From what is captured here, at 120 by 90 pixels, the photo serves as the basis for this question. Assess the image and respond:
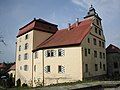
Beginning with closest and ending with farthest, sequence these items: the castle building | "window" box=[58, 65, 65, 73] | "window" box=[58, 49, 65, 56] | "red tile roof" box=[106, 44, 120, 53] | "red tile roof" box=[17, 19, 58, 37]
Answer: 1. the castle building
2. "window" box=[58, 65, 65, 73]
3. "window" box=[58, 49, 65, 56]
4. "red tile roof" box=[17, 19, 58, 37]
5. "red tile roof" box=[106, 44, 120, 53]

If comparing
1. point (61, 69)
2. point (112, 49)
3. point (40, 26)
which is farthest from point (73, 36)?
point (112, 49)

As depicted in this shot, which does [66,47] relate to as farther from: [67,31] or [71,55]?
[67,31]

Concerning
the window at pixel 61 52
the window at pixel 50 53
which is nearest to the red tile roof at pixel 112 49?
the window at pixel 61 52

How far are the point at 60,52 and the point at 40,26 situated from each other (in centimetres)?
1016

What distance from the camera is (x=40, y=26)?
39.6 m

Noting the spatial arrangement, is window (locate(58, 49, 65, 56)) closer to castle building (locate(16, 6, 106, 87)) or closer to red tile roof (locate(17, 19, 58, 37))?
castle building (locate(16, 6, 106, 87))

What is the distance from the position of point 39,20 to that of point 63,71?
14211 millimetres

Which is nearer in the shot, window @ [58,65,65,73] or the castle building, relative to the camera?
the castle building

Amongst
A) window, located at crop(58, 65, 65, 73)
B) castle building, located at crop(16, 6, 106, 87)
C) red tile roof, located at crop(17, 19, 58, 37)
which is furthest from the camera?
red tile roof, located at crop(17, 19, 58, 37)

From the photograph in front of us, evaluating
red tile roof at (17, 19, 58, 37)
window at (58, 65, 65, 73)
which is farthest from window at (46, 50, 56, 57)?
red tile roof at (17, 19, 58, 37)

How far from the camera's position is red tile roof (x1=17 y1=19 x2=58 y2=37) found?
3906cm

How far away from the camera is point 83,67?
98.1 ft

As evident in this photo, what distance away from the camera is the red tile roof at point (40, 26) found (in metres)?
39.1

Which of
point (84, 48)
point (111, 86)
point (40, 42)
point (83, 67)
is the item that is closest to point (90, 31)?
point (84, 48)
